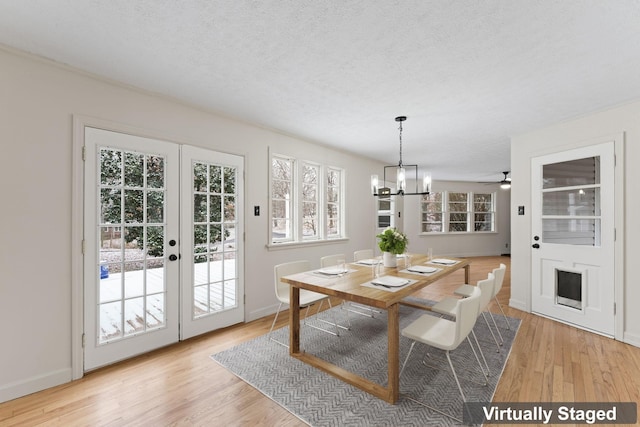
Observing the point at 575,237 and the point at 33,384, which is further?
the point at 575,237

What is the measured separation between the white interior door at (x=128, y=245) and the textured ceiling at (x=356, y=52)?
636 mm

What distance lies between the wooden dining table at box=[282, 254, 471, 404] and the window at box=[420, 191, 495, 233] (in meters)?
6.26

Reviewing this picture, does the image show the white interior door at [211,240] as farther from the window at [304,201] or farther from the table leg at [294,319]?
the table leg at [294,319]

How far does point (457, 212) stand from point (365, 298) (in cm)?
824

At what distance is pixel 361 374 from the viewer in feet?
7.78

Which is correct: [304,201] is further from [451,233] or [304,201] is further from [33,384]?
[451,233]

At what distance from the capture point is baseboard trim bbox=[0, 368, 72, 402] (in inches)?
80.3

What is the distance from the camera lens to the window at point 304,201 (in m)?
4.19

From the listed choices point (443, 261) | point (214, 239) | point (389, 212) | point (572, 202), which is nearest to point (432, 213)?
point (389, 212)

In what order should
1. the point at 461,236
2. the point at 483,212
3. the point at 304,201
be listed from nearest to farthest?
the point at 304,201, the point at 461,236, the point at 483,212

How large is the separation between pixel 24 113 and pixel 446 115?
150 inches

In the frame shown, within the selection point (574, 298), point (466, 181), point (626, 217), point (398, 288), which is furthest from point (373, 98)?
point (466, 181)

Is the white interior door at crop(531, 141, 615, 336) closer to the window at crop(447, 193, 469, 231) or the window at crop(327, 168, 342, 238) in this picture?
the window at crop(327, 168, 342, 238)

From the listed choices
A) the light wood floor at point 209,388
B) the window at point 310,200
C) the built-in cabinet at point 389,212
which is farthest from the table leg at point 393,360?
the built-in cabinet at point 389,212
